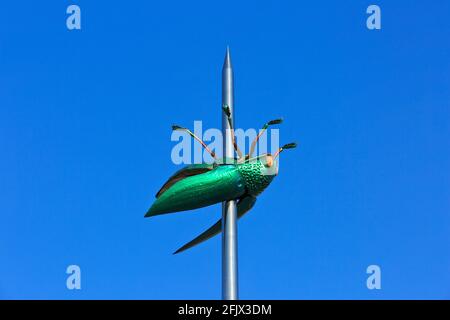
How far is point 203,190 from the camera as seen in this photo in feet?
70.8

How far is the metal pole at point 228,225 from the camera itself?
66.5ft

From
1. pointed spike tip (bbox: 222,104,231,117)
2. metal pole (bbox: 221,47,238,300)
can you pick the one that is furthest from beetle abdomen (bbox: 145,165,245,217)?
pointed spike tip (bbox: 222,104,231,117)

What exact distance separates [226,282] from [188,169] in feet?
12.0

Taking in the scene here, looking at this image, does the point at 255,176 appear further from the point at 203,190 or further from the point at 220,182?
the point at 203,190

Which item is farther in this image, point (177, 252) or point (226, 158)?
point (177, 252)

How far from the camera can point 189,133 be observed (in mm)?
22547

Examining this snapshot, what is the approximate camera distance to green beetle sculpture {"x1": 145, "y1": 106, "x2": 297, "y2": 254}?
21.6m

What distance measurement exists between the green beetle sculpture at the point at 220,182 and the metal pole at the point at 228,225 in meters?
0.22

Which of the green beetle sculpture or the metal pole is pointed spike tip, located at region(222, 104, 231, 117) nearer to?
the green beetle sculpture

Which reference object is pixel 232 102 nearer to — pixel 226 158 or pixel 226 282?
pixel 226 158

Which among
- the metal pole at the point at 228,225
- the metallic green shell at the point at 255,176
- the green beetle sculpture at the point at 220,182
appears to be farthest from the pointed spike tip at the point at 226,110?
the metallic green shell at the point at 255,176
